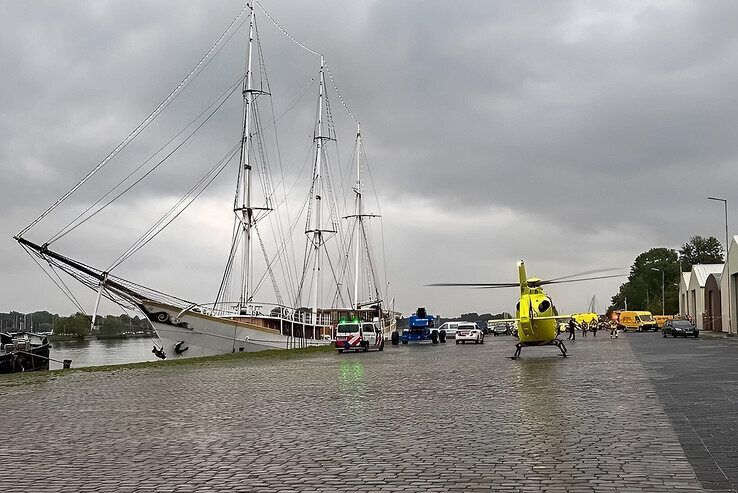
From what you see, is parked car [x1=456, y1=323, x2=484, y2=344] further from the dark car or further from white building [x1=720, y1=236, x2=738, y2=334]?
white building [x1=720, y1=236, x2=738, y2=334]

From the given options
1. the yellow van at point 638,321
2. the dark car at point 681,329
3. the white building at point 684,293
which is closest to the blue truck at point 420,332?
the dark car at point 681,329

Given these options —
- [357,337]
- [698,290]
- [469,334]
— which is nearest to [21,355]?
[357,337]

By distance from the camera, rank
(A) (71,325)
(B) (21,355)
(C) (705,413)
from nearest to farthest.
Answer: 1. (C) (705,413)
2. (B) (21,355)
3. (A) (71,325)

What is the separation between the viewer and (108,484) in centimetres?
850

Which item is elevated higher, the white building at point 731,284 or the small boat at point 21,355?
the white building at point 731,284

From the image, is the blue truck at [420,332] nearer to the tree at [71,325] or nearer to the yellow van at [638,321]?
the yellow van at [638,321]

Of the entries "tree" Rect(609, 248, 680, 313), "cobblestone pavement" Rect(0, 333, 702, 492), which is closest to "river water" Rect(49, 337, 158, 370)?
"cobblestone pavement" Rect(0, 333, 702, 492)

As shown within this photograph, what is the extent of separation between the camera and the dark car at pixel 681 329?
6212cm

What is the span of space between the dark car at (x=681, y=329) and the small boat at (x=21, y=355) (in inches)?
1711

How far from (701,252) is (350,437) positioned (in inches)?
6655

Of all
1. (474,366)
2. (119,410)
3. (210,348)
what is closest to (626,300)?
(210,348)

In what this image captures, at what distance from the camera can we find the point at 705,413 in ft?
43.0

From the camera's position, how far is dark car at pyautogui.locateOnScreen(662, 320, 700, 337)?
62125mm

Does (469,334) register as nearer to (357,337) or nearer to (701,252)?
(357,337)
